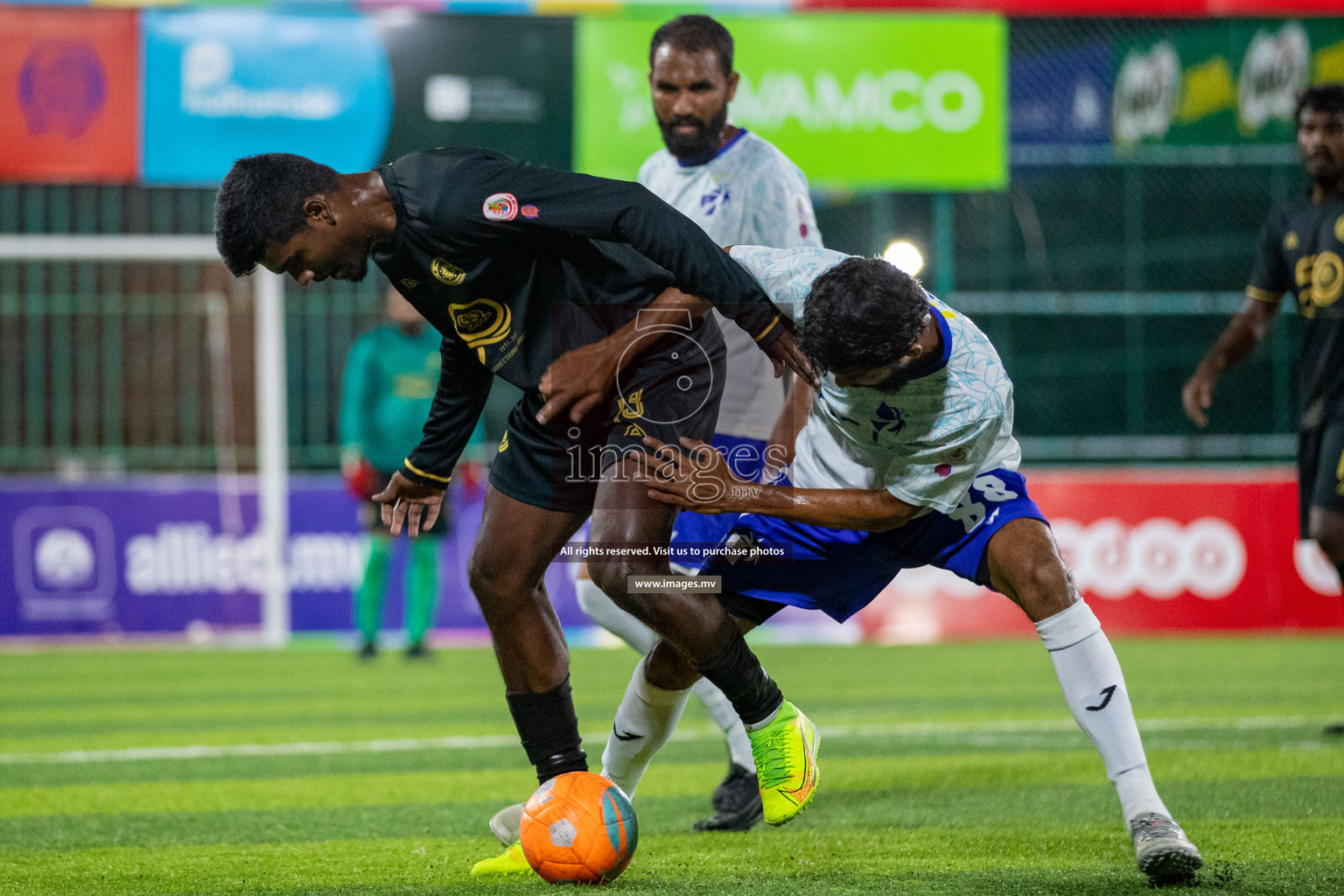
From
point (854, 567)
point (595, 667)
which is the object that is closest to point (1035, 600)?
point (854, 567)

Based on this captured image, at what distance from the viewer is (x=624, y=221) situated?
3.43 meters

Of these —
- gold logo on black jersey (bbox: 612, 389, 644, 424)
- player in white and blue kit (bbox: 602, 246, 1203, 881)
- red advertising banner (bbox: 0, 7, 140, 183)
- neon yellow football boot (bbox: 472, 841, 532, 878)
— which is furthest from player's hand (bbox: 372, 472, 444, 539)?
red advertising banner (bbox: 0, 7, 140, 183)

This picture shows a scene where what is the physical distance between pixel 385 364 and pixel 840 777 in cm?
588

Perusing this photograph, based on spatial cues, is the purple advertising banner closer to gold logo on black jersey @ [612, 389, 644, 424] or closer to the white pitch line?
the white pitch line

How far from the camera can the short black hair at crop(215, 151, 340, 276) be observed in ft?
11.0

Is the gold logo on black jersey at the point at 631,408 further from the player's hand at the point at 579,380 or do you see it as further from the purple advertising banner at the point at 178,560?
the purple advertising banner at the point at 178,560

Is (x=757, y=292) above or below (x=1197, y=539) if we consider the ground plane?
above

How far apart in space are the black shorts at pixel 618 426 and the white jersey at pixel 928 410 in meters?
0.27

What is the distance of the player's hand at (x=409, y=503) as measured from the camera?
4.07m

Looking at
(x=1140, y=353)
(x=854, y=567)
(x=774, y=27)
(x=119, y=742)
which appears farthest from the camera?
(x=1140, y=353)

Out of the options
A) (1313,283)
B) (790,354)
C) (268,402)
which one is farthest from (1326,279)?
(268,402)

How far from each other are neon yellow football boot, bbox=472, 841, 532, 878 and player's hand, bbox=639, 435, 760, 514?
914 millimetres

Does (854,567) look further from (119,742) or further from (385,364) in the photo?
(385,364)

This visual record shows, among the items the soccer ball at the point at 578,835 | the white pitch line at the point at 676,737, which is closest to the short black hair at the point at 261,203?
the soccer ball at the point at 578,835
